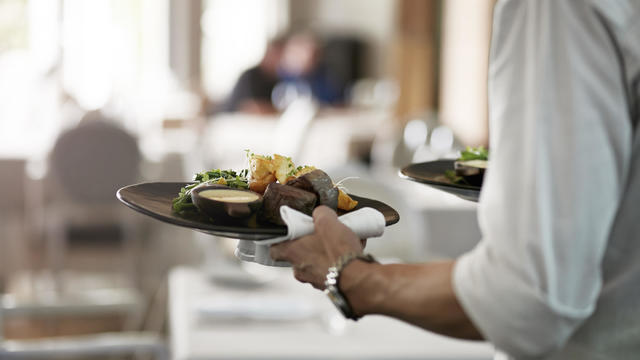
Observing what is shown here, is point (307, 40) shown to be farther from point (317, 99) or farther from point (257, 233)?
point (257, 233)

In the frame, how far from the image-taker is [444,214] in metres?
3.67

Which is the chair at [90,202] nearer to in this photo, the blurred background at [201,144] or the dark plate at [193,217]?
Result: the blurred background at [201,144]

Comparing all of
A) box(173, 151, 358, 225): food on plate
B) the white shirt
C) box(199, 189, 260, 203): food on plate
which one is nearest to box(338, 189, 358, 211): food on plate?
box(173, 151, 358, 225): food on plate

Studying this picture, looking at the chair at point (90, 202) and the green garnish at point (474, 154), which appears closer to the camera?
the green garnish at point (474, 154)

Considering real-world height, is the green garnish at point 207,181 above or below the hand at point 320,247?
above

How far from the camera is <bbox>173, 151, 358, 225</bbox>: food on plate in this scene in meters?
0.82

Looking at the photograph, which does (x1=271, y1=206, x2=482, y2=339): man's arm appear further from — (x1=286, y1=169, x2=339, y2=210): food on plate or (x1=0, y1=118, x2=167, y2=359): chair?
(x1=0, y1=118, x2=167, y2=359): chair

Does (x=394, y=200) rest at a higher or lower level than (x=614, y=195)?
lower

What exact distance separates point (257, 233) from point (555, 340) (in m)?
0.29

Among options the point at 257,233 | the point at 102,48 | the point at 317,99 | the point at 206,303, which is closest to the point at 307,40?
the point at 317,99

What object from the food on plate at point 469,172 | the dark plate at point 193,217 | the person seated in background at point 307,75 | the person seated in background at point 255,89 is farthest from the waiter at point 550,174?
the person seated in background at point 307,75

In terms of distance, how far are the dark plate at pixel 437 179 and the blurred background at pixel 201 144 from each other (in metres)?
0.81

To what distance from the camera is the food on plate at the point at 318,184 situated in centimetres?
84

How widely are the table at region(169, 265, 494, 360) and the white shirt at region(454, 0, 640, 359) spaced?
1089mm
